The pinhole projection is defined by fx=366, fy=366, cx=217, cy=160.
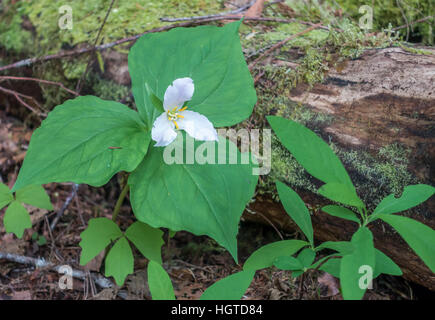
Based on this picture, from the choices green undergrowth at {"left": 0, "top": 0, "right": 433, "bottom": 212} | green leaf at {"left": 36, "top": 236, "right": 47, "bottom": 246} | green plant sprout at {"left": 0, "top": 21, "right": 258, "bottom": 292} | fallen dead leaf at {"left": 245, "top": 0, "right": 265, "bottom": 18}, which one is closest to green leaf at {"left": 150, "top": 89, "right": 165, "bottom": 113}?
green plant sprout at {"left": 0, "top": 21, "right": 258, "bottom": 292}

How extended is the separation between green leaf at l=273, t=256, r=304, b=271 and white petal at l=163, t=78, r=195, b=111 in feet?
2.46

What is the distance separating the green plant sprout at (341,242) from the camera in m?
1.19

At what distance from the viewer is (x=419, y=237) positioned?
1274 mm

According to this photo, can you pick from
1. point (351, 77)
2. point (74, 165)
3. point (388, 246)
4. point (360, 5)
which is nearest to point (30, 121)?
point (74, 165)

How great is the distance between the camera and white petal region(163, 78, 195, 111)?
144 centimetres

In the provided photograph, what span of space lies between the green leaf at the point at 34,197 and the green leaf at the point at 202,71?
0.75 m

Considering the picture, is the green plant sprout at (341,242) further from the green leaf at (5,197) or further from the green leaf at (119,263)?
the green leaf at (5,197)

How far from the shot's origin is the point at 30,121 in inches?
113

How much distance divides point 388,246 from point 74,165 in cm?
153

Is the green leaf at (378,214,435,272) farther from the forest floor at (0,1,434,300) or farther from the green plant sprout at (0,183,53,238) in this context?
the green plant sprout at (0,183,53,238)

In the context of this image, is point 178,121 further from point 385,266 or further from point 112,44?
point 112,44

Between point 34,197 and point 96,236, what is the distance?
446mm

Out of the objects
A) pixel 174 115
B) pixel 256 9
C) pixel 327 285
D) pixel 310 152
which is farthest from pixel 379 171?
pixel 256 9

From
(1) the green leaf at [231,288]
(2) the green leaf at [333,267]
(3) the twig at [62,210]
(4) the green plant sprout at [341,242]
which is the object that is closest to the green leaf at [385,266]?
(4) the green plant sprout at [341,242]
